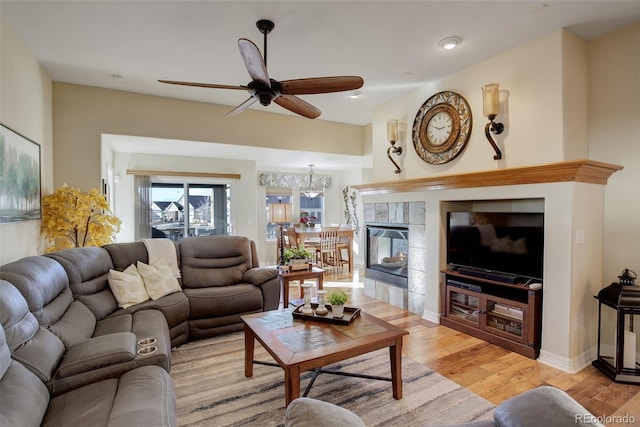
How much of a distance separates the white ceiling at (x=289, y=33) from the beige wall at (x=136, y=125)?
0.33m

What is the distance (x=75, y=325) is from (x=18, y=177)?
152 cm

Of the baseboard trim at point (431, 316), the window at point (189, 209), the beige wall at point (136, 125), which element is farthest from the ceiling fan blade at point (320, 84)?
the window at point (189, 209)

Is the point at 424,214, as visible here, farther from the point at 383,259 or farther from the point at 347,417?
the point at 347,417

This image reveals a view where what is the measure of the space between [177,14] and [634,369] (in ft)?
15.0

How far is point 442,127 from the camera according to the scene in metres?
3.87

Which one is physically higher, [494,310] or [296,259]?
[296,259]

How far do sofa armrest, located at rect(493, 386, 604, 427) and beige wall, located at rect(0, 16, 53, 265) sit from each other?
3.47 metres

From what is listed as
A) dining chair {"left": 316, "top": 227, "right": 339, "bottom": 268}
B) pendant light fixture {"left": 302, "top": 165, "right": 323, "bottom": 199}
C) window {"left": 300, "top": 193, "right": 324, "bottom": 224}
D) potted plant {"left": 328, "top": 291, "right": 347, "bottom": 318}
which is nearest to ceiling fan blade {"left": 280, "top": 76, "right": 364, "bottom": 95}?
potted plant {"left": 328, "top": 291, "right": 347, "bottom": 318}

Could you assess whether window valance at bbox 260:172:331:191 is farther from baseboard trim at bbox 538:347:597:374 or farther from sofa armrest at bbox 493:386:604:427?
sofa armrest at bbox 493:386:604:427

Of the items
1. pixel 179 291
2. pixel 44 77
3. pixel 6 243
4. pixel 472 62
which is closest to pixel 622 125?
pixel 472 62

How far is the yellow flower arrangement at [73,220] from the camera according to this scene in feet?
11.2

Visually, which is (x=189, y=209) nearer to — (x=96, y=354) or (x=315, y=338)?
(x=96, y=354)

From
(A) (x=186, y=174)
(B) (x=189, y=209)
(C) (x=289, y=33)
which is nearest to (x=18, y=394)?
(C) (x=289, y=33)

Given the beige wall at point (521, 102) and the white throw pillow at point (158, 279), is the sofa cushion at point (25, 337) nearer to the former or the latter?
the white throw pillow at point (158, 279)
